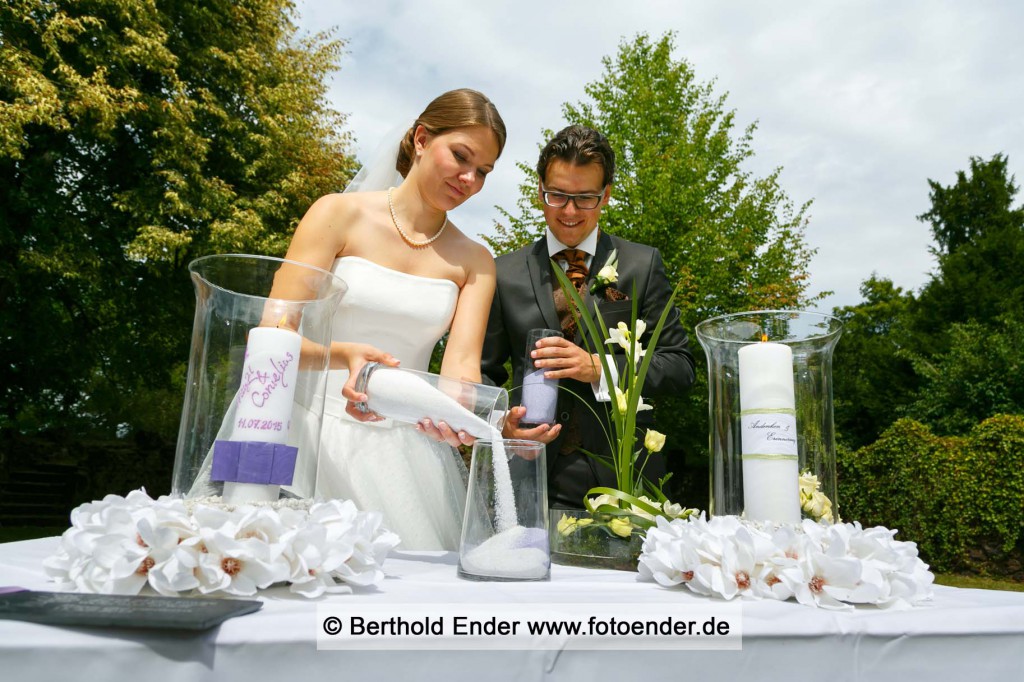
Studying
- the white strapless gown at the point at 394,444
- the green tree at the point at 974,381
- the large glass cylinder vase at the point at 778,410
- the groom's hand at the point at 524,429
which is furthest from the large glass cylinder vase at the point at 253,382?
the green tree at the point at 974,381

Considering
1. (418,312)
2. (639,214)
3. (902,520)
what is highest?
(639,214)

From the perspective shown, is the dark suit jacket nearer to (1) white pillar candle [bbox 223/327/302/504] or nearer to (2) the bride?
(2) the bride

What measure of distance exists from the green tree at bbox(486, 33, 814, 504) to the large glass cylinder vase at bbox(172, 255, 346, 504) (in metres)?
10.5

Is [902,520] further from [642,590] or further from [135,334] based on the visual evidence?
[135,334]

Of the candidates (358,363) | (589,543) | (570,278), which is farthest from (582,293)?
(589,543)

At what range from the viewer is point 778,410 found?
1339mm

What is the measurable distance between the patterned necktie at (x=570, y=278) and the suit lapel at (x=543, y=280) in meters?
0.04

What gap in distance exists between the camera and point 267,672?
0.79 metres

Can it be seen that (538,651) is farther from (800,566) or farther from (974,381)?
(974,381)

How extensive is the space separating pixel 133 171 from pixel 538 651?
13980 millimetres

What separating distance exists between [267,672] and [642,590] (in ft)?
2.08

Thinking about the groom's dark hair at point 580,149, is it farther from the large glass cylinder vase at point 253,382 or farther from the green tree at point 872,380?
the green tree at point 872,380

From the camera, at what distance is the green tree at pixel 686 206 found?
1223 cm

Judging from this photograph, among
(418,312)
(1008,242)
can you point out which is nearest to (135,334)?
(418,312)
